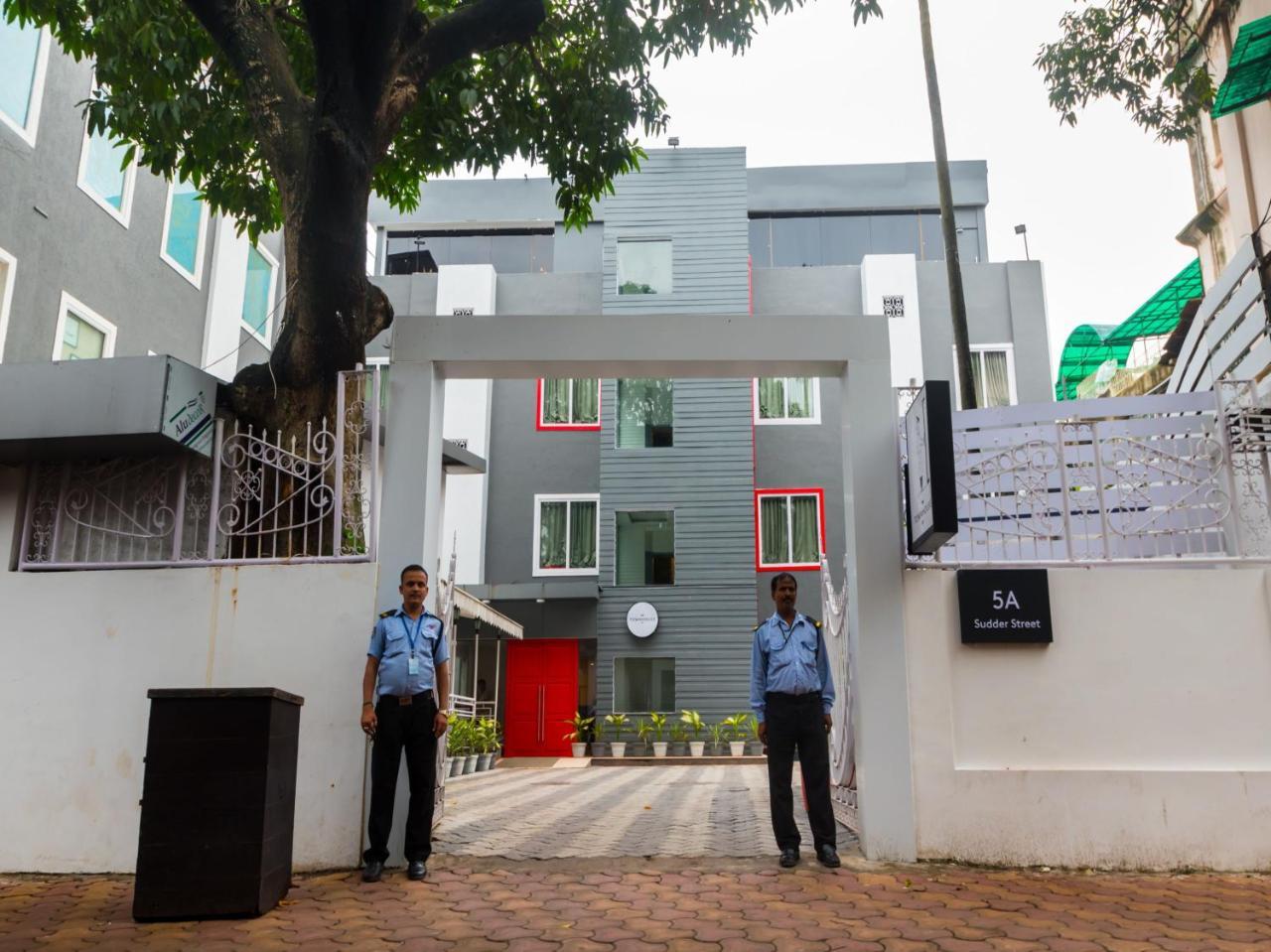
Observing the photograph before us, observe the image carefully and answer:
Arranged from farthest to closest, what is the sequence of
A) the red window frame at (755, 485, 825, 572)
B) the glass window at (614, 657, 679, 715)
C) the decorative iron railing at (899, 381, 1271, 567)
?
the red window frame at (755, 485, 825, 572)
the glass window at (614, 657, 679, 715)
the decorative iron railing at (899, 381, 1271, 567)

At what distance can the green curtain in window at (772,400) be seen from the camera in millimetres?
22328

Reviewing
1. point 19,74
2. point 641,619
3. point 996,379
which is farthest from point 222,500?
point 996,379

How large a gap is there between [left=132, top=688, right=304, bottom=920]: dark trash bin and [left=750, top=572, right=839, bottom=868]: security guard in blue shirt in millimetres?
2843

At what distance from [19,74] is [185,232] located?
3921 mm

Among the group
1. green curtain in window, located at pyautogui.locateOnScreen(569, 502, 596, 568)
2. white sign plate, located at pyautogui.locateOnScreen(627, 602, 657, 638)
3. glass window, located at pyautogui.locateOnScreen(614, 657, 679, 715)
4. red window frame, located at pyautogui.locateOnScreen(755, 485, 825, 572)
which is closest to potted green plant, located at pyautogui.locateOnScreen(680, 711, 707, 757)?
glass window, located at pyautogui.locateOnScreen(614, 657, 679, 715)

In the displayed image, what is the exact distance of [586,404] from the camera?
2283 cm

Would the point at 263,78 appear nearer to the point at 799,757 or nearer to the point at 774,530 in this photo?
the point at 799,757

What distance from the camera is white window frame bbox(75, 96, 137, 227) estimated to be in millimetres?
13172

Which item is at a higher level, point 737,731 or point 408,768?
point 408,768

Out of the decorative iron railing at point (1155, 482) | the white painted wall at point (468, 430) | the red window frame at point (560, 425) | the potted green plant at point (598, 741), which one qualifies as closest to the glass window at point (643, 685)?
the potted green plant at point (598, 741)

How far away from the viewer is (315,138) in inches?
283

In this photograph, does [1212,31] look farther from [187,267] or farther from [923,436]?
[187,267]

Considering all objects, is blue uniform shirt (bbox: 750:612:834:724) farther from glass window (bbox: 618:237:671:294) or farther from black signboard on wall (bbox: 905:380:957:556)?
glass window (bbox: 618:237:671:294)

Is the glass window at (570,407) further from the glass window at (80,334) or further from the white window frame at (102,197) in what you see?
the glass window at (80,334)
